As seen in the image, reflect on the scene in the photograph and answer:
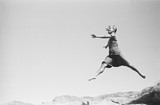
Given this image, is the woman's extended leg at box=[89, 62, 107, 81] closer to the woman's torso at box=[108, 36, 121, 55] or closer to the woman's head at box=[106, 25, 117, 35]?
the woman's torso at box=[108, 36, 121, 55]

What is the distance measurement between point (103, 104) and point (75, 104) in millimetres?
1098

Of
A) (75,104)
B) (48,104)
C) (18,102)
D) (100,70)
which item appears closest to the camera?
(100,70)

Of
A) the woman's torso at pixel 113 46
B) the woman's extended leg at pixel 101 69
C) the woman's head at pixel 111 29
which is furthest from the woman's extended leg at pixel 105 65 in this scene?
the woman's head at pixel 111 29

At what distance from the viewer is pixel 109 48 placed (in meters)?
8.94

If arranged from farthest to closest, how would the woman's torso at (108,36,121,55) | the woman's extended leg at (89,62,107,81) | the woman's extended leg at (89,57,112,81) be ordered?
the woman's torso at (108,36,121,55) < the woman's extended leg at (89,57,112,81) < the woman's extended leg at (89,62,107,81)

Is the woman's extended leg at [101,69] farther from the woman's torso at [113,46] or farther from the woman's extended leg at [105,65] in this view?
the woman's torso at [113,46]

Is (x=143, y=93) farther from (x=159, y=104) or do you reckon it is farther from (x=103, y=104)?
(x=103, y=104)

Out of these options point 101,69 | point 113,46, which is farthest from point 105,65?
point 113,46

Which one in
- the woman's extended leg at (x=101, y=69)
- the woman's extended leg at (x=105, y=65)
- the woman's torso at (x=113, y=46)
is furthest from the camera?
the woman's torso at (x=113, y=46)

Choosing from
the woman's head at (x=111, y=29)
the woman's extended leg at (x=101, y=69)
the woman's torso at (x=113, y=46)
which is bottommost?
the woman's extended leg at (x=101, y=69)

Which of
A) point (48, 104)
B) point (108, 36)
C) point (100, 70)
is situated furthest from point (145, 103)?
point (48, 104)

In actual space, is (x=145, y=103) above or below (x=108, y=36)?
below

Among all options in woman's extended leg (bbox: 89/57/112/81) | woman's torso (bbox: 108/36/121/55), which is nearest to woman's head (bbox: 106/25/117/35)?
woman's torso (bbox: 108/36/121/55)

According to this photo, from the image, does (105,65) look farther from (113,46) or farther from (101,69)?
(113,46)
